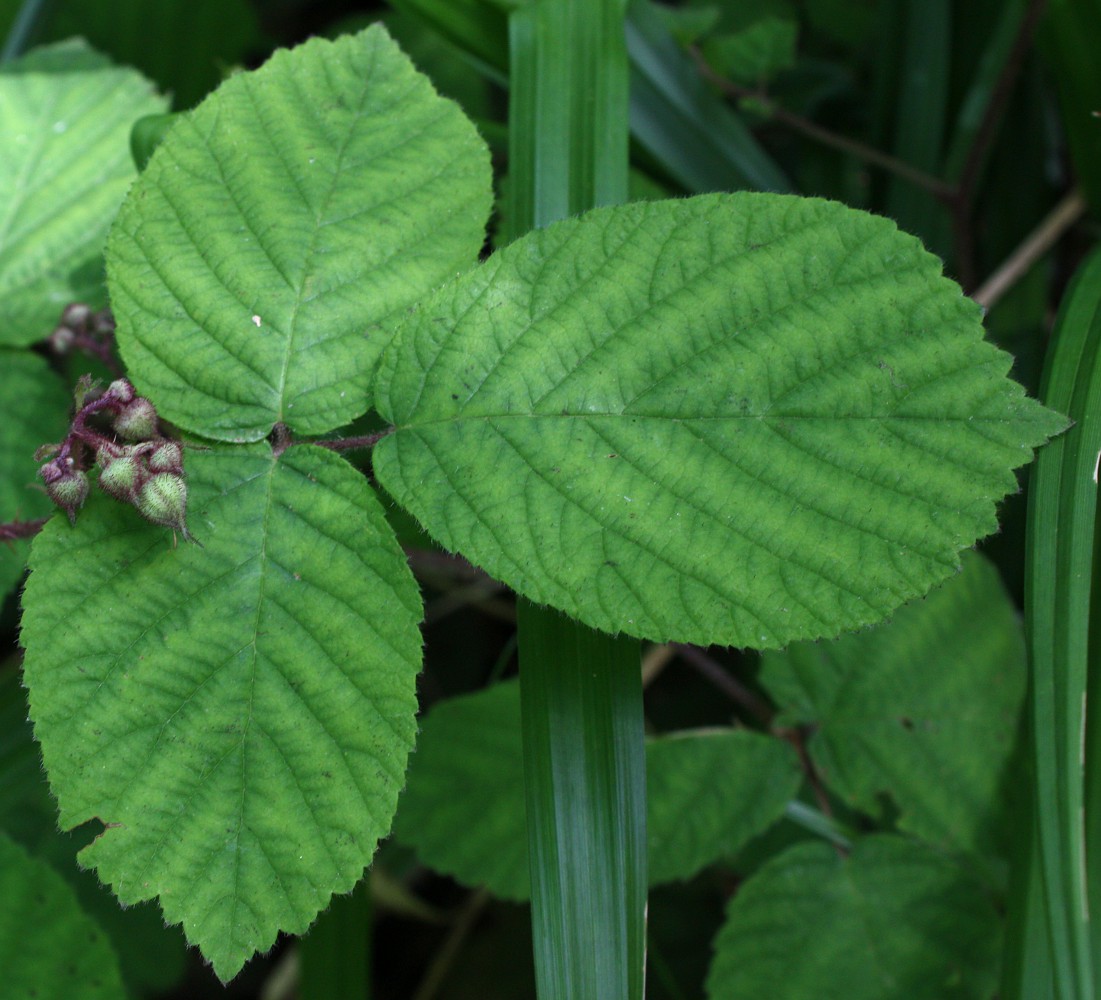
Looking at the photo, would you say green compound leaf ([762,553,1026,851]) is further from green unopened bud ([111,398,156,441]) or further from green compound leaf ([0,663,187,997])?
green compound leaf ([0,663,187,997])

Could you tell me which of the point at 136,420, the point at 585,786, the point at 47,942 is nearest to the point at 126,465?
the point at 136,420

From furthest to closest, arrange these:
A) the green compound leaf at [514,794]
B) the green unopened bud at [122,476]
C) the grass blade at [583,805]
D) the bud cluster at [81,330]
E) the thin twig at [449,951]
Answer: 1. the thin twig at [449,951]
2. the green compound leaf at [514,794]
3. the bud cluster at [81,330]
4. the grass blade at [583,805]
5. the green unopened bud at [122,476]

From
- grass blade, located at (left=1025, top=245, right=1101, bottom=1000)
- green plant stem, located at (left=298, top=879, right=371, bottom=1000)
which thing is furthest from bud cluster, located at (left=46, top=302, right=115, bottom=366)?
grass blade, located at (left=1025, top=245, right=1101, bottom=1000)

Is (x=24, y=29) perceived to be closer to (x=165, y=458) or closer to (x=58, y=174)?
(x=58, y=174)

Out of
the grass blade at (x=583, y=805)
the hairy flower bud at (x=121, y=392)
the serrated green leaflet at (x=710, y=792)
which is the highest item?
the hairy flower bud at (x=121, y=392)

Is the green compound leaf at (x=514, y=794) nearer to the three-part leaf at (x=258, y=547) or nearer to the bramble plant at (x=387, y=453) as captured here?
the bramble plant at (x=387, y=453)

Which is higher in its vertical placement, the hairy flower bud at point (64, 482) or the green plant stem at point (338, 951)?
the hairy flower bud at point (64, 482)

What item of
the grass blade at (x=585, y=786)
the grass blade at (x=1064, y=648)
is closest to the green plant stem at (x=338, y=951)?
the grass blade at (x=585, y=786)

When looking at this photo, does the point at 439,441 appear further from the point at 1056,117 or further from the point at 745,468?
the point at 1056,117
